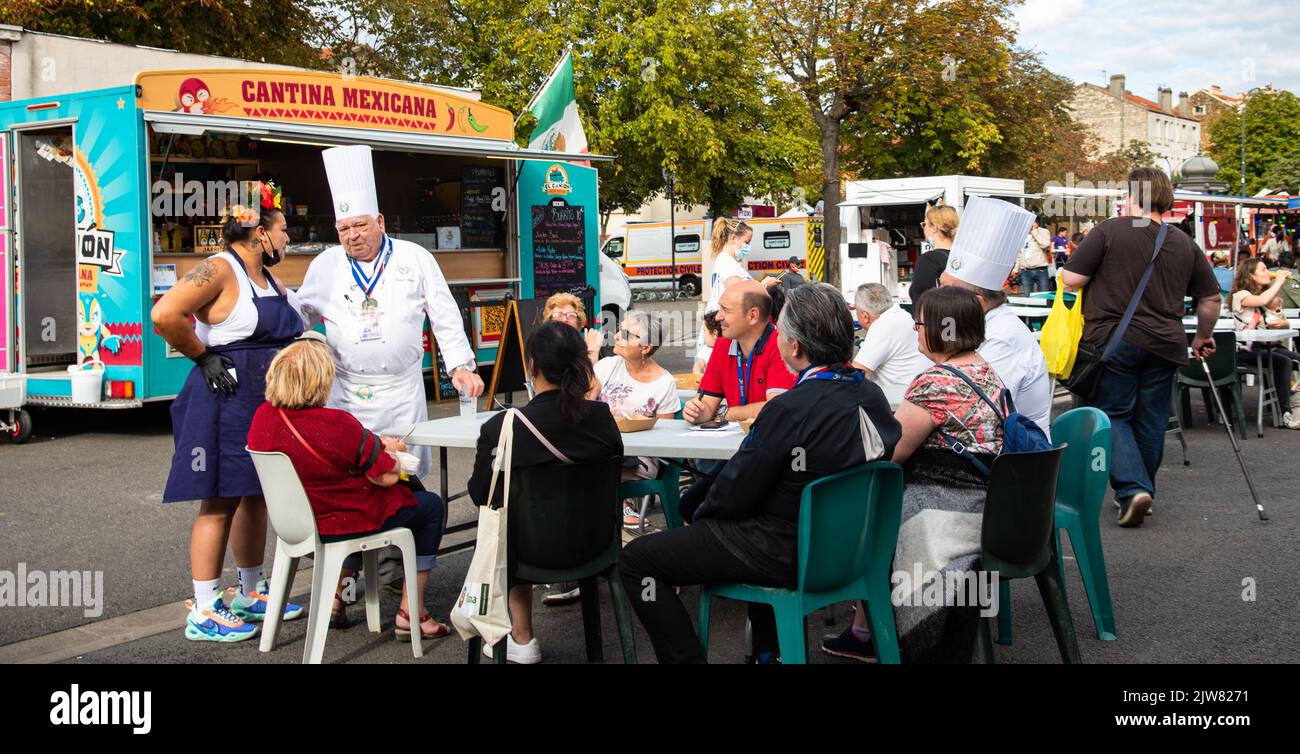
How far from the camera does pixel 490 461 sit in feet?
13.2

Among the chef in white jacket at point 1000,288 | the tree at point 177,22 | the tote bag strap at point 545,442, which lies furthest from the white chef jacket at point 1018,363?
the tree at point 177,22

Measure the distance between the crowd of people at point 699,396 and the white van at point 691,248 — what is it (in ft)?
91.2

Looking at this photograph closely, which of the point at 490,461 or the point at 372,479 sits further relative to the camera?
the point at 372,479

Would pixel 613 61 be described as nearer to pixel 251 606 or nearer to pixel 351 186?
pixel 351 186

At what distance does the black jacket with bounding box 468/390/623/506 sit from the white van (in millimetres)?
30673

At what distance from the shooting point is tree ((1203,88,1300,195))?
178ft

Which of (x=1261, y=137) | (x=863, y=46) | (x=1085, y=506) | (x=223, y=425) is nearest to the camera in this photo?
(x=1085, y=506)

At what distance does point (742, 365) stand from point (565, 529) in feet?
5.78

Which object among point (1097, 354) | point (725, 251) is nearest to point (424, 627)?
point (1097, 354)

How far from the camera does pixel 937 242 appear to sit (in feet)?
25.6

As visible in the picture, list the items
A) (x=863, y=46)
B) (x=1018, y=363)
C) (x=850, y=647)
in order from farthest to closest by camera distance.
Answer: (x=863, y=46) < (x=1018, y=363) < (x=850, y=647)
